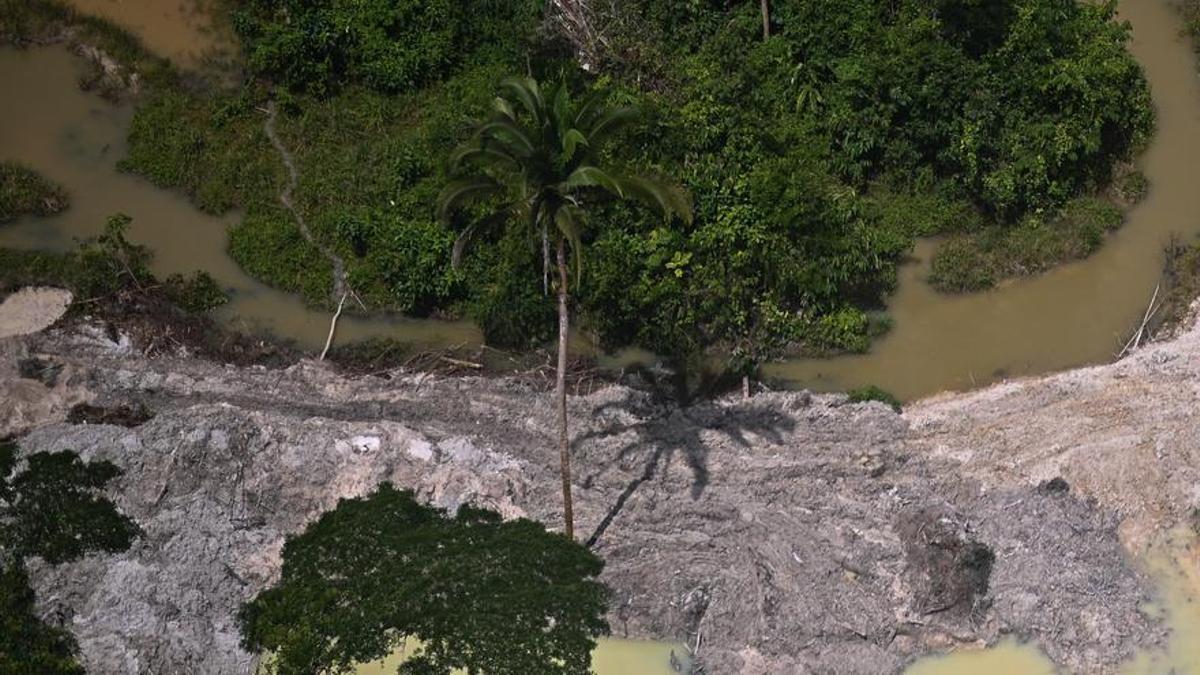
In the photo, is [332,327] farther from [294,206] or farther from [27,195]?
[27,195]

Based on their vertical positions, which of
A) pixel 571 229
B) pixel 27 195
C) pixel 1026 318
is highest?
pixel 27 195

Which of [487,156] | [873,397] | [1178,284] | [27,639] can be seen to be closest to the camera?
[487,156]

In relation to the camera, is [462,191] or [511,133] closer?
[511,133]

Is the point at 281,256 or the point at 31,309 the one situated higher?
the point at 281,256

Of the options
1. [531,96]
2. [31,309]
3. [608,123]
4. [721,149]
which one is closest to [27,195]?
[31,309]

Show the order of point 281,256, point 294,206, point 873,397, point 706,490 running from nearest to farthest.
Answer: point 706,490
point 873,397
point 281,256
point 294,206

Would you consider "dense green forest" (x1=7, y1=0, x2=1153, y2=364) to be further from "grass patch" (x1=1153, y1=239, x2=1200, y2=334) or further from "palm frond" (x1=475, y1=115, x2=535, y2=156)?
"palm frond" (x1=475, y1=115, x2=535, y2=156)
